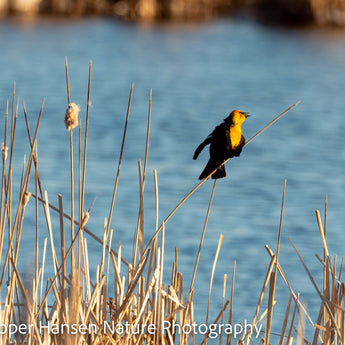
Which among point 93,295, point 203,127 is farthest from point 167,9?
point 93,295

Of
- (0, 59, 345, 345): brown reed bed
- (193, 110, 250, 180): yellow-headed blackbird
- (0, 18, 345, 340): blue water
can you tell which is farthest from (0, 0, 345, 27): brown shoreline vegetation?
(0, 59, 345, 345): brown reed bed

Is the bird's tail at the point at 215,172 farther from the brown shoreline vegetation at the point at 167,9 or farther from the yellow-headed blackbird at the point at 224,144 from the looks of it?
the brown shoreline vegetation at the point at 167,9

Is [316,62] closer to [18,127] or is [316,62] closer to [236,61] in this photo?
[236,61]

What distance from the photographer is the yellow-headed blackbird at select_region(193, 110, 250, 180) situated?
7.68 feet

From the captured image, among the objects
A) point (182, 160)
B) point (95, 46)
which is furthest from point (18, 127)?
point (95, 46)

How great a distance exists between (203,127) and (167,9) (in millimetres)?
10100

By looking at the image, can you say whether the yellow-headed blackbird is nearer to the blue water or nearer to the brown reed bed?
the brown reed bed

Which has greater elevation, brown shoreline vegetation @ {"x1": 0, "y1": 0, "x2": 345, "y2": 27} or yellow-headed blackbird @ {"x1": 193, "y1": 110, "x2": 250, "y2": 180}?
yellow-headed blackbird @ {"x1": 193, "y1": 110, "x2": 250, "y2": 180}

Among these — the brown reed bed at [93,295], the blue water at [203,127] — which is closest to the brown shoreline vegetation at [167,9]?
the blue water at [203,127]

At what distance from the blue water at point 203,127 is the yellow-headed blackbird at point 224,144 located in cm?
185

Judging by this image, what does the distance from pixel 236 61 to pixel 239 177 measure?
7.30m

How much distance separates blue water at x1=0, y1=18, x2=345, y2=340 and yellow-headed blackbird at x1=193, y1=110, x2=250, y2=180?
6.06 ft

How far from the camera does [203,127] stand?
9.27 m

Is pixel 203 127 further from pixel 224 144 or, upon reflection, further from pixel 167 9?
pixel 167 9
